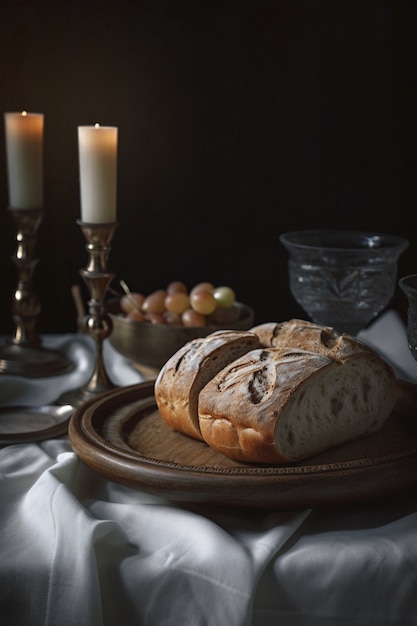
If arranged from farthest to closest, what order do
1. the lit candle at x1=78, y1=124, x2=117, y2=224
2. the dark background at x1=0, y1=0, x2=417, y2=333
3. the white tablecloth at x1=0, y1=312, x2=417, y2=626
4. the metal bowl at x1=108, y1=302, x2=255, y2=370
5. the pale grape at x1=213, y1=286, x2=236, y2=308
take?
the dark background at x1=0, y1=0, x2=417, y2=333, the pale grape at x1=213, y1=286, x2=236, y2=308, the metal bowl at x1=108, y1=302, x2=255, y2=370, the lit candle at x1=78, y1=124, x2=117, y2=224, the white tablecloth at x1=0, y1=312, x2=417, y2=626

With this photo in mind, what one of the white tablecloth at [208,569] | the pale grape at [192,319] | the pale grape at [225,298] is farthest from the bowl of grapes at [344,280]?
the white tablecloth at [208,569]

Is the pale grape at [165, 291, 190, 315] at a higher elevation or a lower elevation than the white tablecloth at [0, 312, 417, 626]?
higher

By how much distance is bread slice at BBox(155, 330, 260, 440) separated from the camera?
1.51 m

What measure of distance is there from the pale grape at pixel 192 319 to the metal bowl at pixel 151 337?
0.11ft

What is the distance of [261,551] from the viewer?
1.17 metres

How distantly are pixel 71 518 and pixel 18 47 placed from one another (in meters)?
1.90

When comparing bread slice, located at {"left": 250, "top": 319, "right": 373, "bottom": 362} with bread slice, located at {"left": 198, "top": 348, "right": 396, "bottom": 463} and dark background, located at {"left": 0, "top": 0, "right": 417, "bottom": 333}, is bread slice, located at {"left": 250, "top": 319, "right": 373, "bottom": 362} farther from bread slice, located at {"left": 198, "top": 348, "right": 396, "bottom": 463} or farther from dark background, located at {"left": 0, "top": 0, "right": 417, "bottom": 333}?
dark background, located at {"left": 0, "top": 0, "right": 417, "bottom": 333}

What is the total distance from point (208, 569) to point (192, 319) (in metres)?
0.98

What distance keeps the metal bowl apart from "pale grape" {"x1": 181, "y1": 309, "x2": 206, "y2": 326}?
33 millimetres

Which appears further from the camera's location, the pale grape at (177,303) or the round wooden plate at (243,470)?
the pale grape at (177,303)

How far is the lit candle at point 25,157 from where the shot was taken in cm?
222

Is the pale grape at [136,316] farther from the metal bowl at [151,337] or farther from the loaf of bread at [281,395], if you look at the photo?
the loaf of bread at [281,395]

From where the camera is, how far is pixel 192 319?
6.77 feet

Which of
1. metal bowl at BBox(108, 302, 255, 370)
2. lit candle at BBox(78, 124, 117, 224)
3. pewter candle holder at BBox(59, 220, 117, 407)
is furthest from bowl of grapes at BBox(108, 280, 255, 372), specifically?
lit candle at BBox(78, 124, 117, 224)
